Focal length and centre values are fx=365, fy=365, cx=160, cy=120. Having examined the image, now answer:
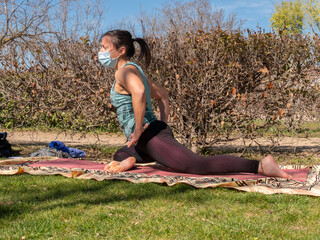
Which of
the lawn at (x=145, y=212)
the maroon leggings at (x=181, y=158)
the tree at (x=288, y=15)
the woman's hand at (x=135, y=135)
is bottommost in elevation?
the lawn at (x=145, y=212)

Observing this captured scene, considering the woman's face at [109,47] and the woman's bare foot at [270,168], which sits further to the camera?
the woman's face at [109,47]

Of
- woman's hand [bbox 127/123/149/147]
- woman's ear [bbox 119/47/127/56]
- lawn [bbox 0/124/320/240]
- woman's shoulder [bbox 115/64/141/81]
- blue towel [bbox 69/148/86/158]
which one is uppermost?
woman's ear [bbox 119/47/127/56]

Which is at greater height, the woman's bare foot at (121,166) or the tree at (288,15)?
Result: the tree at (288,15)

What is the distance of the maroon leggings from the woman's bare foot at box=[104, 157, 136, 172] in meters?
0.28

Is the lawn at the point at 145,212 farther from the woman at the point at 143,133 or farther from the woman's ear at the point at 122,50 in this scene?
the woman's ear at the point at 122,50

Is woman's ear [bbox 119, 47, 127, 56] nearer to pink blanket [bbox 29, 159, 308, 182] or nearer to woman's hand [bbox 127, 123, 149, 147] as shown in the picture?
woman's hand [bbox 127, 123, 149, 147]

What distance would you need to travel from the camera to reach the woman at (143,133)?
3496mm

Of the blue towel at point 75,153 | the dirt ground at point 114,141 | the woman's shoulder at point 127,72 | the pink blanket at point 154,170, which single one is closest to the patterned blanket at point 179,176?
the pink blanket at point 154,170

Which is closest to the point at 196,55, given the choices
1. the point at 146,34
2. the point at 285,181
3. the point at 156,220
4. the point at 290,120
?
the point at 146,34

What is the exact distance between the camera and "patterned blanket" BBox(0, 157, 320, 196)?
3.24 metres

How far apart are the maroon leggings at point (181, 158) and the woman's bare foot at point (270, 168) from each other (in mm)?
58

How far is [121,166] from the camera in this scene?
3.90 meters

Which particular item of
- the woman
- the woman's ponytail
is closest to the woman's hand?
the woman

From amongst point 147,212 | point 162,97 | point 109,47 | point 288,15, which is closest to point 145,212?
point 147,212
